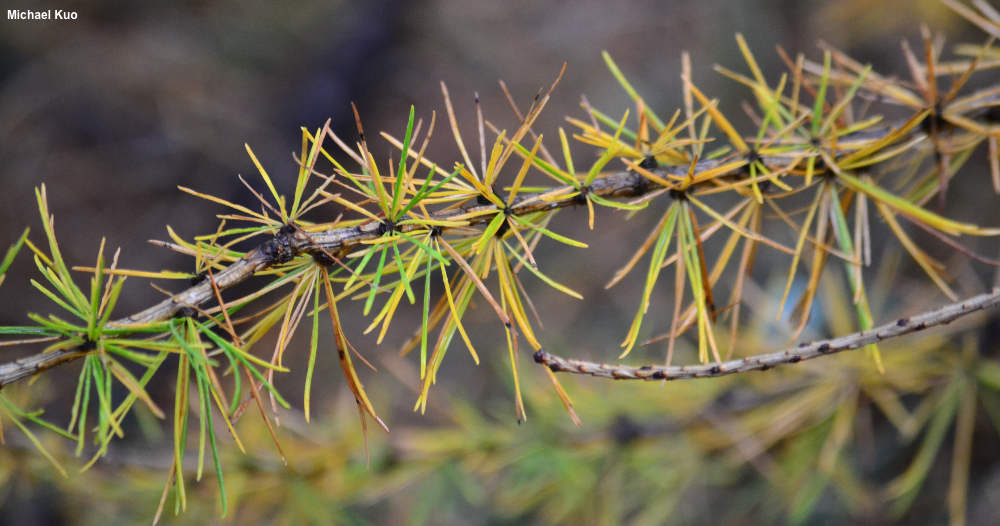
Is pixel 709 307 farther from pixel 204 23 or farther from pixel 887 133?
pixel 204 23

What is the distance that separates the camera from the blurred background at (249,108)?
127 cm

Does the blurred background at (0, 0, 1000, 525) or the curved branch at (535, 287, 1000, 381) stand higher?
the blurred background at (0, 0, 1000, 525)

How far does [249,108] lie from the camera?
58.2 inches

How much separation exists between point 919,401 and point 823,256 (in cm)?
34

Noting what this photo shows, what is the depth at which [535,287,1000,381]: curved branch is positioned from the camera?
0.62 feet

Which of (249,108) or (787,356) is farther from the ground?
(249,108)

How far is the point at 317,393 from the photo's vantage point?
4.38 feet

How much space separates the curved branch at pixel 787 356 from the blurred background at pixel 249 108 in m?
0.95

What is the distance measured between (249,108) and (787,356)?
5.29 feet

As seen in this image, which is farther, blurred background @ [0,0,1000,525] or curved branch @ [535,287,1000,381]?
blurred background @ [0,0,1000,525]

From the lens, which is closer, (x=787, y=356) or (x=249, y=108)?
(x=787, y=356)

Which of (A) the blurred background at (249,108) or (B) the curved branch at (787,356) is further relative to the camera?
(A) the blurred background at (249,108)

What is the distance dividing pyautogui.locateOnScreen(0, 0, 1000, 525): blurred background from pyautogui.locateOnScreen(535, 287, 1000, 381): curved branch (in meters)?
0.95

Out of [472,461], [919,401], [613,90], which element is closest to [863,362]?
[919,401]
